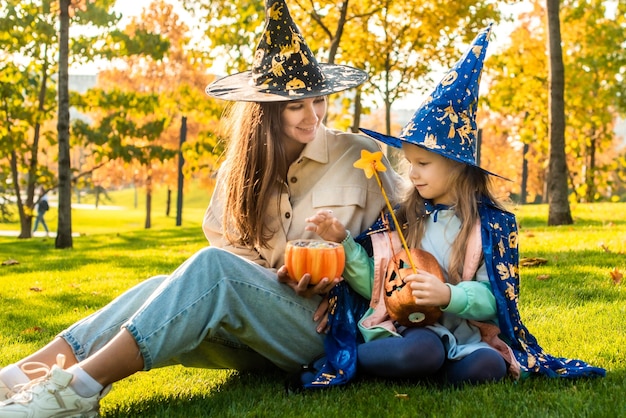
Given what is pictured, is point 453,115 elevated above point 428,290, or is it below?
above

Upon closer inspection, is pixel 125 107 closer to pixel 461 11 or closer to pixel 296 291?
pixel 461 11

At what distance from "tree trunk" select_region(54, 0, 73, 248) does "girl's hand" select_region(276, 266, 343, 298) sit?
937 centimetres

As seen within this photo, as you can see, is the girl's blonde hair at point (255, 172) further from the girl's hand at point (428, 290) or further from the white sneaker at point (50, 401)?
the white sneaker at point (50, 401)

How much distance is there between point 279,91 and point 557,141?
7116 mm

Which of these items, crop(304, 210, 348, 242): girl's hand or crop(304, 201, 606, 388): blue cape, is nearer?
crop(304, 201, 606, 388): blue cape

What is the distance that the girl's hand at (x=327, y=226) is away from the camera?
311 cm

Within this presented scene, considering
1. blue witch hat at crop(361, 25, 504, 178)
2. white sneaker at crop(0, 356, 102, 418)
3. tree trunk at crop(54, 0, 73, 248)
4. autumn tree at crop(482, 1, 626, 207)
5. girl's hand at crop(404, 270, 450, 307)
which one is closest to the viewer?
white sneaker at crop(0, 356, 102, 418)

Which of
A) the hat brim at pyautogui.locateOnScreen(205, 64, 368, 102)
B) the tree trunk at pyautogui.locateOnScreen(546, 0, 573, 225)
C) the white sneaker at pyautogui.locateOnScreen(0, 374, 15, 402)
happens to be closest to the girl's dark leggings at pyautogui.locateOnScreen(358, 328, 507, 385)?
the hat brim at pyautogui.locateOnScreen(205, 64, 368, 102)

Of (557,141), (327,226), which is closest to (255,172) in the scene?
(327,226)

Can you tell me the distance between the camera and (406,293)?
114 inches

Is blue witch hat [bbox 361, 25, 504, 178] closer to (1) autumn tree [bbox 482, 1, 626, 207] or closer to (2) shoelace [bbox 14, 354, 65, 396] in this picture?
(2) shoelace [bbox 14, 354, 65, 396]

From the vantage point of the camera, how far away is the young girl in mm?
2928

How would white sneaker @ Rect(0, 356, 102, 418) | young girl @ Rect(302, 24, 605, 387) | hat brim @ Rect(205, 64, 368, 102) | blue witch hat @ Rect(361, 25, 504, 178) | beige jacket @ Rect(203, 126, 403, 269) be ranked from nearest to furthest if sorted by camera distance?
white sneaker @ Rect(0, 356, 102, 418) → young girl @ Rect(302, 24, 605, 387) → blue witch hat @ Rect(361, 25, 504, 178) → hat brim @ Rect(205, 64, 368, 102) → beige jacket @ Rect(203, 126, 403, 269)

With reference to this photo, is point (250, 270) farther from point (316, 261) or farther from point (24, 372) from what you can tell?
point (24, 372)
